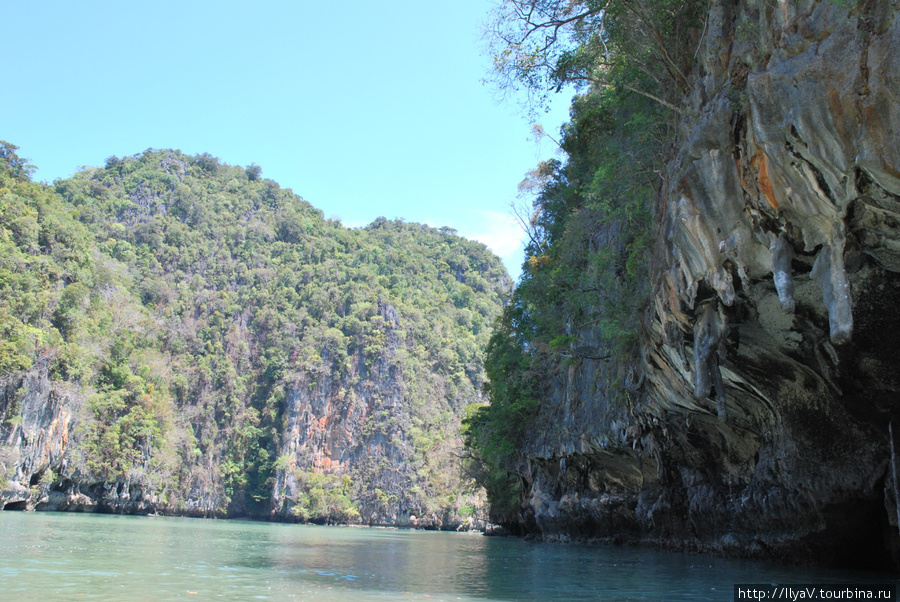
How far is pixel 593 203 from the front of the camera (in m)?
16.0

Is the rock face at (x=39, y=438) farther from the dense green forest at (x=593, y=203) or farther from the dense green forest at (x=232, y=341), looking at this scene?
the dense green forest at (x=593, y=203)

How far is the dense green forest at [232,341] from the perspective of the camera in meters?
39.0

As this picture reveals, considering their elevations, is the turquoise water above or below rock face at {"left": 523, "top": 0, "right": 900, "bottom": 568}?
below

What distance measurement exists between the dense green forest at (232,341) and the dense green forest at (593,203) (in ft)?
55.2

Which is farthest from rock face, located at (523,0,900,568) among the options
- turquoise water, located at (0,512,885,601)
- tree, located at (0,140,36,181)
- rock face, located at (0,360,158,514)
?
tree, located at (0,140,36,181)

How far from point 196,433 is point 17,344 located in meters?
33.8

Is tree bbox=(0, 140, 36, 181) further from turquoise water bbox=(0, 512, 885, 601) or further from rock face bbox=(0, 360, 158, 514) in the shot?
turquoise water bbox=(0, 512, 885, 601)

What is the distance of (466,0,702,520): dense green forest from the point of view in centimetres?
1070

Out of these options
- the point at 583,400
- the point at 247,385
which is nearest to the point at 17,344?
the point at 583,400

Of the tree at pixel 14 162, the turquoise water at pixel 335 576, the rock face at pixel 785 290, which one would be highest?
the tree at pixel 14 162

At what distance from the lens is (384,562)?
42.4ft

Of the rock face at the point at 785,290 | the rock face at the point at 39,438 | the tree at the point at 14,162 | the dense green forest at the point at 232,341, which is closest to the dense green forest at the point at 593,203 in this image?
the rock face at the point at 785,290

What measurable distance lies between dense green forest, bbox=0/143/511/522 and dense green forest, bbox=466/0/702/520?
16.8 metres

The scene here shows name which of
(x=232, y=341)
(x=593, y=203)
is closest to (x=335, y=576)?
(x=593, y=203)
